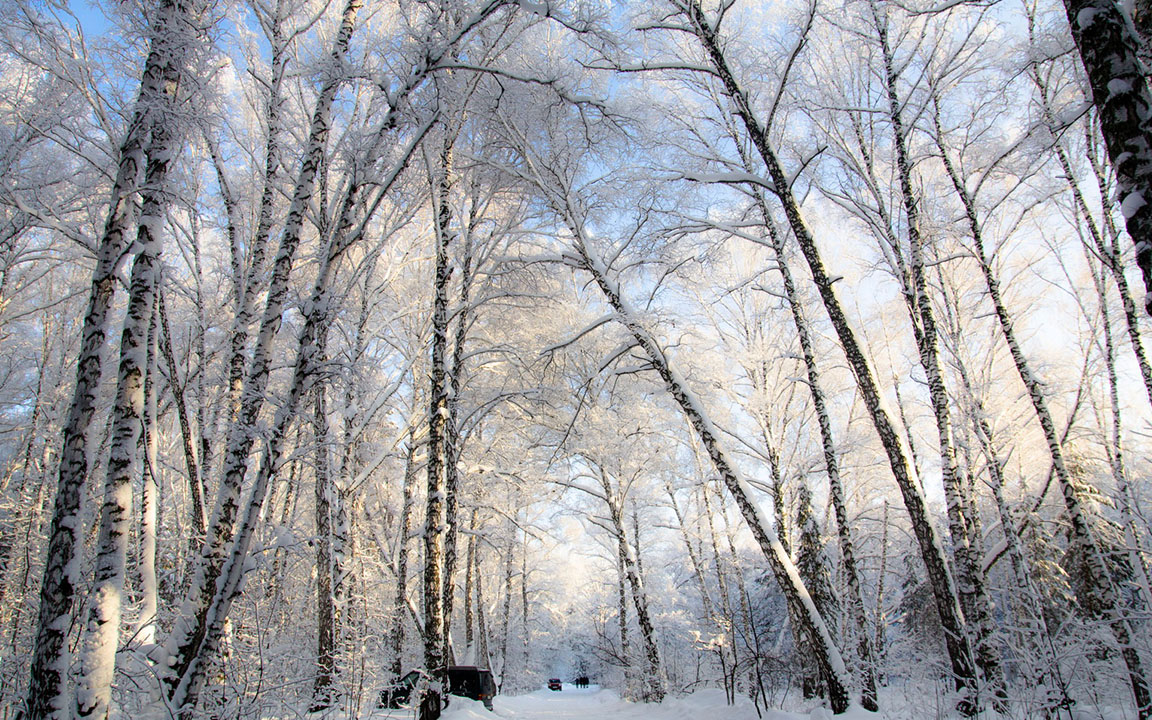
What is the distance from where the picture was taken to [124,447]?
335 centimetres

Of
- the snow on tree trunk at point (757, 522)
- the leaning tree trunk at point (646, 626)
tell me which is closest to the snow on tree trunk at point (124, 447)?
the snow on tree trunk at point (757, 522)

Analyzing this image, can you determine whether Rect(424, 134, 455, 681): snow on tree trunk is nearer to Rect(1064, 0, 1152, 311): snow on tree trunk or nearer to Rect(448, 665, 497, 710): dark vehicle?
Rect(448, 665, 497, 710): dark vehicle

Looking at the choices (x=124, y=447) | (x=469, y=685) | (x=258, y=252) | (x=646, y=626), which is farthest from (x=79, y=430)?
(x=646, y=626)

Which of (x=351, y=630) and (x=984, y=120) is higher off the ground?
(x=984, y=120)

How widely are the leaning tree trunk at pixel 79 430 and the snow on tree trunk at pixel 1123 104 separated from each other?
5.73m

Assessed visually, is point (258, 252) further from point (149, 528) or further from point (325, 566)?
point (325, 566)

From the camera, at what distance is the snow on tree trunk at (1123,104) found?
2219 mm

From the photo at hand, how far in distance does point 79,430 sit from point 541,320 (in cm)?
879

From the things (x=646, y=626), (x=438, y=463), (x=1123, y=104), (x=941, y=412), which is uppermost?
(x=1123, y=104)

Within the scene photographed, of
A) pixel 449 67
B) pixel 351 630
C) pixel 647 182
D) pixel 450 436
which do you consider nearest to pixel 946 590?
pixel 647 182

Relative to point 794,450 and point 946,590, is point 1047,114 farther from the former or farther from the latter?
point 794,450

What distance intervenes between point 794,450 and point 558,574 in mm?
24010

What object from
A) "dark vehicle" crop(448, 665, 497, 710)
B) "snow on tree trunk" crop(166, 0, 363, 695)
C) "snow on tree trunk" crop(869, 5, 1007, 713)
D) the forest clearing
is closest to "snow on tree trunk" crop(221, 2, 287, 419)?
the forest clearing

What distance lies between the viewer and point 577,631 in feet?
124
